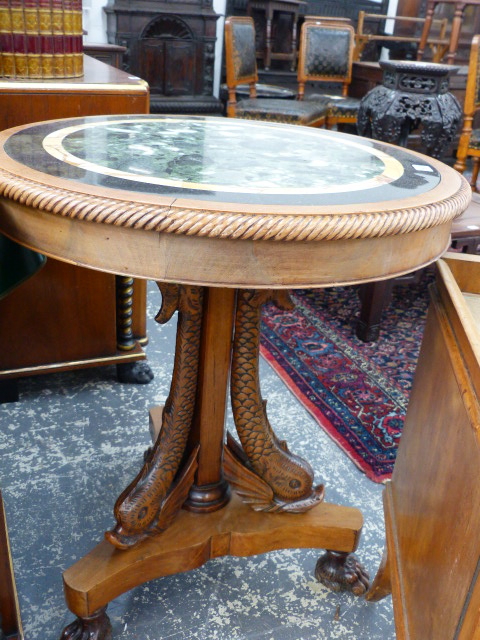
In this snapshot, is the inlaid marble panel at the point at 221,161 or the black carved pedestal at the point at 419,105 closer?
the inlaid marble panel at the point at 221,161

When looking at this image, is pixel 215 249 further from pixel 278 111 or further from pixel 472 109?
pixel 278 111

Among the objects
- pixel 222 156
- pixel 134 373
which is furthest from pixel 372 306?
pixel 222 156

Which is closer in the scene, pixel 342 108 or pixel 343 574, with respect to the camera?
pixel 343 574

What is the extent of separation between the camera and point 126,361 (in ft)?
6.59

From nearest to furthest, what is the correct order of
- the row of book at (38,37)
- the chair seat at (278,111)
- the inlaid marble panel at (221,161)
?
the inlaid marble panel at (221,161) → the row of book at (38,37) → the chair seat at (278,111)

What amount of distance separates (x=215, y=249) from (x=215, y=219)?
4 cm

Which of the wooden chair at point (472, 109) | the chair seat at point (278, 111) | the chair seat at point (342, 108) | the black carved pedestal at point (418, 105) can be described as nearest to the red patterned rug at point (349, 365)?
the black carved pedestal at point (418, 105)

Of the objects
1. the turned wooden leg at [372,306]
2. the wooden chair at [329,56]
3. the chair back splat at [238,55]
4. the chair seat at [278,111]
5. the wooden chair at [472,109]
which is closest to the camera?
the turned wooden leg at [372,306]

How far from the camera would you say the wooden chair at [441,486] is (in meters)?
0.76

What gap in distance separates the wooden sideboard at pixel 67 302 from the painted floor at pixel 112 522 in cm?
12

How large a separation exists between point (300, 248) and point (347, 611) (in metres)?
0.88

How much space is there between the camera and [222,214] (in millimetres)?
772

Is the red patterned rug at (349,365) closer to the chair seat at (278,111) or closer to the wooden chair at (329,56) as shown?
the chair seat at (278,111)

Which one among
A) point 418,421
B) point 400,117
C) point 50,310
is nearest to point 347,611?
point 418,421
